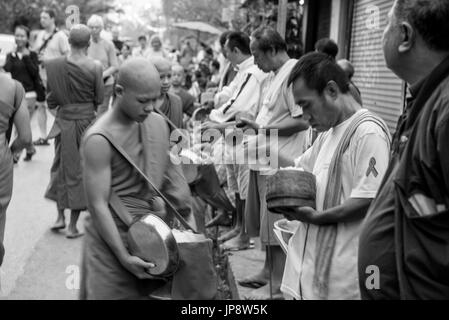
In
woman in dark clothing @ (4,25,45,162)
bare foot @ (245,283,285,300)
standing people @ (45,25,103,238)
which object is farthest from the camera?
woman in dark clothing @ (4,25,45,162)

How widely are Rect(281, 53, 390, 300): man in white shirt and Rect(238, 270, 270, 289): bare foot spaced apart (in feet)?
8.79

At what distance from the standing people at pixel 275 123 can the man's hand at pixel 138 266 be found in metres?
2.16

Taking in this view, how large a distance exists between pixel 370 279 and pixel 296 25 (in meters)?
11.0

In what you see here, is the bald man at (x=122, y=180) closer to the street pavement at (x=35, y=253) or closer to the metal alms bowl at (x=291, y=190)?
the metal alms bowl at (x=291, y=190)

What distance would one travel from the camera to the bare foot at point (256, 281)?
21.0 ft

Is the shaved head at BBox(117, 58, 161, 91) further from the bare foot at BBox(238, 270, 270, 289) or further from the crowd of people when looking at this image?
the bare foot at BBox(238, 270, 270, 289)

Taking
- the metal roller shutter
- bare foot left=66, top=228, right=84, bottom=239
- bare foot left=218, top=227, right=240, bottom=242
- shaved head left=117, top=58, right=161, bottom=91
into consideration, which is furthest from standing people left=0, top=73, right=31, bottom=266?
the metal roller shutter

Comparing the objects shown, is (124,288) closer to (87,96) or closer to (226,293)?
(226,293)

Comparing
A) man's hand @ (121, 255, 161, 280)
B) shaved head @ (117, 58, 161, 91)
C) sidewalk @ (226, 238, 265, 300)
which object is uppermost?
shaved head @ (117, 58, 161, 91)

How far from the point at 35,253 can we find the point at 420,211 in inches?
227

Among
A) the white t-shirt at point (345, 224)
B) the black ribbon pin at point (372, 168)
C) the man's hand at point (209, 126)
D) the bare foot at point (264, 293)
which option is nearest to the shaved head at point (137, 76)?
the white t-shirt at point (345, 224)

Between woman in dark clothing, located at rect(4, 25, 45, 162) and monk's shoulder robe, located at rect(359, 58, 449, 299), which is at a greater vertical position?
monk's shoulder robe, located at rect(359, 58, 449, 299)

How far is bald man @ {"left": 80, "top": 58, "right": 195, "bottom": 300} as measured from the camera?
142 inches
